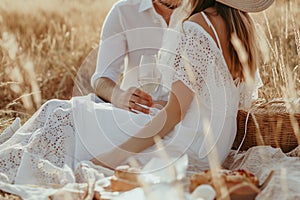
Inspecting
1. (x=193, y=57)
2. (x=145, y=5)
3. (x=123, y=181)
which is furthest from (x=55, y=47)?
(x=123, y=181)

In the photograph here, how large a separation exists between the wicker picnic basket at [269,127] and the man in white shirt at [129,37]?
70 cm

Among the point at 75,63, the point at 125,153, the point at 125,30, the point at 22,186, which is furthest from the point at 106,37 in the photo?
the point at 75,63

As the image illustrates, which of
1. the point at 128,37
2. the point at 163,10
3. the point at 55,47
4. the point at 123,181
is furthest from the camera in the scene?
the point at 55,47

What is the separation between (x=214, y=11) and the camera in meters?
3.29

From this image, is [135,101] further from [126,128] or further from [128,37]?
[128,37]

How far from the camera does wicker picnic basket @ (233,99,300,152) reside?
3.79 meters

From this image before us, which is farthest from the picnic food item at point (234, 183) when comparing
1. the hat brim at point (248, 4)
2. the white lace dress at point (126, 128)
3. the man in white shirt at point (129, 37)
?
the man in white shirt at point (129, 37)

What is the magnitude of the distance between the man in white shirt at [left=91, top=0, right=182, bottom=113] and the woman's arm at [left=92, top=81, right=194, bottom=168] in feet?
2.70

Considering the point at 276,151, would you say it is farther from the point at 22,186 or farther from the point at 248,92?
the point at 22,186

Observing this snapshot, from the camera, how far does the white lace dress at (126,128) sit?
3256 millimetres

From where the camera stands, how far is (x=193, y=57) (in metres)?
3.27

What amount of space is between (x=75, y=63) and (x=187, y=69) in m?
3.42

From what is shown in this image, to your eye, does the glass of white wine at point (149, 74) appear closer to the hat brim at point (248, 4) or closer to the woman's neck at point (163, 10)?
the woman's neck at point (163, 10)

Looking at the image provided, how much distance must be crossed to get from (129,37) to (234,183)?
179 cm
